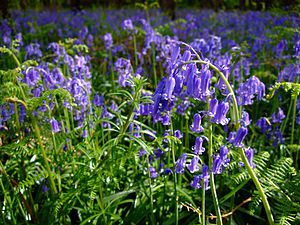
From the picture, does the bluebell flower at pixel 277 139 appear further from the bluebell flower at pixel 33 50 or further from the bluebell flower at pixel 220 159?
the bluebell flower at pixel 33 50

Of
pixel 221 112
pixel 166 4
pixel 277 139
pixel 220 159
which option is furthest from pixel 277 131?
pixel 166 4

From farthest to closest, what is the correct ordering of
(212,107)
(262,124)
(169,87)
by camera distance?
(262,124) → (212,107) → (169,87)

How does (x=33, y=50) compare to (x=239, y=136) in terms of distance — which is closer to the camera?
(x=239, y=136)

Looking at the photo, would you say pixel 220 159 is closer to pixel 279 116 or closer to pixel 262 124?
pixel 262 124

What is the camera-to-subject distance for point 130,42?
371 inches

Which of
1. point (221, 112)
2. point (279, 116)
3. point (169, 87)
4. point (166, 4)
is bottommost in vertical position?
point (166, 4)

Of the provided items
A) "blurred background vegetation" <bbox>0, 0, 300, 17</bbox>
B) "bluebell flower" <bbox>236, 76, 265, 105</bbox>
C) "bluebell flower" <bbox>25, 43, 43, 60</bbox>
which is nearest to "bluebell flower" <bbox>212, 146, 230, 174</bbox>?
"bluebell flower" <bbox>236, 76, 265, 105</bbox>

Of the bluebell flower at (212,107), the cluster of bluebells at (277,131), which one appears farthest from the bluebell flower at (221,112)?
the cluster of bluebells at (277,131)

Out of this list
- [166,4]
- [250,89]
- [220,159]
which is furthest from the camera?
[166,4]

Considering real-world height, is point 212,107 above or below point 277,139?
above

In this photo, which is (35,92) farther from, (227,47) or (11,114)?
(227,47)

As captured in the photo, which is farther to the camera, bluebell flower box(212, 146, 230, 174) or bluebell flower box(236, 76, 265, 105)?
bluebell flower box(236, 76, 265, 105)

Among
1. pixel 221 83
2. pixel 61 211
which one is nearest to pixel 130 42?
pixel 61 211

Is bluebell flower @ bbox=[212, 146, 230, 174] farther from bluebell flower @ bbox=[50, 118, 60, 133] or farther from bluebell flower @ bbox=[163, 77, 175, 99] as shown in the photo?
bluebell flower @ bbox=[50, 118, 60, 133]
